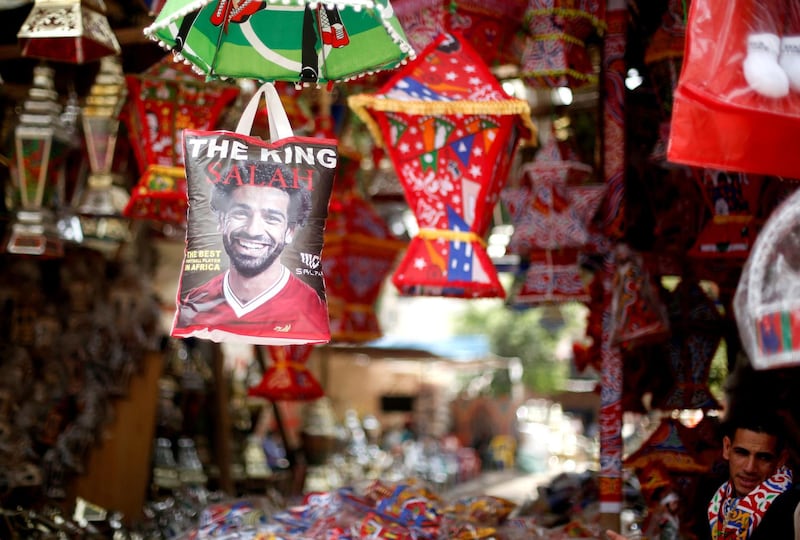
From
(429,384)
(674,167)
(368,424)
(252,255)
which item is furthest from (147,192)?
(429,384)

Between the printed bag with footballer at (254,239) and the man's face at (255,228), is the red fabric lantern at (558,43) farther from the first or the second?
the man's face at (255,228)

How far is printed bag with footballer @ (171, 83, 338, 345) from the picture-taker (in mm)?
2350

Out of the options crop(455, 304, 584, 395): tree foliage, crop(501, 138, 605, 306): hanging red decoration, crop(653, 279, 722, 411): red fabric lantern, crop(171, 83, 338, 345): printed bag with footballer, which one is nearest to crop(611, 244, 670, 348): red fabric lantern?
crop(501, 138, 605, 306): hanging red decoration

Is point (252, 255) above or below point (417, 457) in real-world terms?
above

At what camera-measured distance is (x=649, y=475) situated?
12.9 ft

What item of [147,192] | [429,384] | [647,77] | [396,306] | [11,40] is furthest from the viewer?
[396,306]

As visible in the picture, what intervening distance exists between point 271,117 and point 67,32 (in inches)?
46.3

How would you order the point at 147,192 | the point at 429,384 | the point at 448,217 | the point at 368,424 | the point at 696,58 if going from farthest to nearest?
the point at 429,384
the point at 368,424
the point at 147,192
the point at 448,217
the point at 696,58

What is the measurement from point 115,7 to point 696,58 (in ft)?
11.9

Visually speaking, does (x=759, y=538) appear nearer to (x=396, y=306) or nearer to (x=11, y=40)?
(x=11, y=40)

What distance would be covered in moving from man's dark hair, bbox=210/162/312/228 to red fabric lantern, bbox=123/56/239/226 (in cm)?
141

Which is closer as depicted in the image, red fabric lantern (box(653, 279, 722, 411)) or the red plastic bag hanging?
the red plastic bag hanging

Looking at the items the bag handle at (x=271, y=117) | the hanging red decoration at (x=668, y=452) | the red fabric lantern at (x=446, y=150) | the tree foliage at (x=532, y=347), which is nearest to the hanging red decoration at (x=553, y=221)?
the red fabric lantern at (x=446, y=150)

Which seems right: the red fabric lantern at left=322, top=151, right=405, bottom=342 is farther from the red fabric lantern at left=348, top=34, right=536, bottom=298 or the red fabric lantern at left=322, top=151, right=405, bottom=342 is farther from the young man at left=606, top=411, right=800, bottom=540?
the young man at left=606, top=411, right=800, bottom=540
